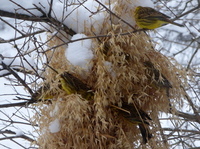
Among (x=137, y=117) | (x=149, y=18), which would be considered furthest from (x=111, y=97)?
(x=149, y=18)

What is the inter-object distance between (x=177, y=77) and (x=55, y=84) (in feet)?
1.83

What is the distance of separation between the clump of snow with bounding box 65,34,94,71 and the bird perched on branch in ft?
0.74

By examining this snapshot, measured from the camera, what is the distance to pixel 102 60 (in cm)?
132

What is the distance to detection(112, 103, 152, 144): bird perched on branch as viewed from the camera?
50.8 inches

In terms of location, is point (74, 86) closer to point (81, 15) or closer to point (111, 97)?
point (111, 97)

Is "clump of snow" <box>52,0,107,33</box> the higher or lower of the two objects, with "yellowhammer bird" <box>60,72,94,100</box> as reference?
higher

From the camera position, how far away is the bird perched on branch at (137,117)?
1.29 meters

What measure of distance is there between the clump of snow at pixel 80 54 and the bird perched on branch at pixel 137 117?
227 mm

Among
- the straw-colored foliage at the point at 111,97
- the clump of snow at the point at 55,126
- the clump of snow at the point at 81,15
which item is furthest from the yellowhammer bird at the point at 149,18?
the clump of snow at the point at 55,126

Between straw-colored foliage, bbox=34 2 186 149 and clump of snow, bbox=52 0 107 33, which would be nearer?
straw-colored foliage, bbox=34 2 186 149

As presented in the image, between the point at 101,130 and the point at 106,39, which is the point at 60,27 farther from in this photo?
the point at 101,130

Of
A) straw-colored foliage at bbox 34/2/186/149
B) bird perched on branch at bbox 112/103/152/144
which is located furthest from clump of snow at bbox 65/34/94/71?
bird perched on branch at bbox 112/103/152/144

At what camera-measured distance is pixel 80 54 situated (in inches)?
54.1

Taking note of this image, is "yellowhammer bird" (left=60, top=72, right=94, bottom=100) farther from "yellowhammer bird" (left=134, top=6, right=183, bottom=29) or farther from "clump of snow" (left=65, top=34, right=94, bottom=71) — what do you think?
"yellowhammer bird" (left=134, top=6, right=183, bottom=29)
